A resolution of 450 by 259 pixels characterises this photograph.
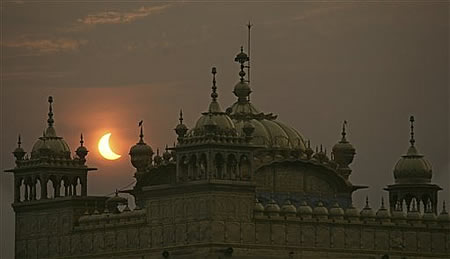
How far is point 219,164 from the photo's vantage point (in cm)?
11275

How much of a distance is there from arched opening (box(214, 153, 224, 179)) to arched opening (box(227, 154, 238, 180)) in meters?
0.36

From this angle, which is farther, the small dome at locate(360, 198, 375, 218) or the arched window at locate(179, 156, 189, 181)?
the small dome at locate(360, 198, 375, 218)

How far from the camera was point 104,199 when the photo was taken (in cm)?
12231

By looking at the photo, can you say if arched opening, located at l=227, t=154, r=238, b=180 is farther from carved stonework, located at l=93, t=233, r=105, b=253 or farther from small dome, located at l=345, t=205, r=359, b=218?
carved stonework, located at l=93, t=233, r=105, b=253

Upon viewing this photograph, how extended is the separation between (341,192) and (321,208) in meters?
5.15

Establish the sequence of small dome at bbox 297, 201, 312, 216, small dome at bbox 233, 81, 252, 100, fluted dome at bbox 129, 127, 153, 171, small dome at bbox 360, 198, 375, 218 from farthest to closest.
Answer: fluted dome at bbox 129, 127, 153, 171
small dome at bbox 233, 81, 252, 100
small dome at bbox 360, 198, 375, 218
small dome at bbox 297, 201, 312, 216

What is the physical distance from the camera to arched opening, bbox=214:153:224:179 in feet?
369

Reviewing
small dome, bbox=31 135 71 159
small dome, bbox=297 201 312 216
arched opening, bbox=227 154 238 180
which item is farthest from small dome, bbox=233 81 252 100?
small dome, bbox=31 135 71 159

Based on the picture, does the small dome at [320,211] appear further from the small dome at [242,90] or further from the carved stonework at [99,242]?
the carved stonework at [99,242]

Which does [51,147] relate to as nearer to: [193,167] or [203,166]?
[193,167]

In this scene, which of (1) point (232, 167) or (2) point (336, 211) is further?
(2) point (336, 211)

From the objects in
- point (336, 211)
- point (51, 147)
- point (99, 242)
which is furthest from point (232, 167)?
point (51, 147)

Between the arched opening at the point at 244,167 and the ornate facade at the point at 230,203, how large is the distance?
0.04 meters

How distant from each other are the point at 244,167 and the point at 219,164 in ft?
4.67
